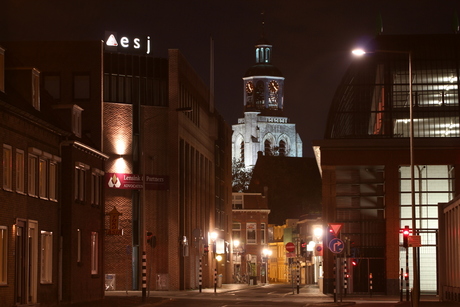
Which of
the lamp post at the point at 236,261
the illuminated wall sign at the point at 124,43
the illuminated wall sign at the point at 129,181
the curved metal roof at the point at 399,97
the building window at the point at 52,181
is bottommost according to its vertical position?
the lamp post at the point at 236,261

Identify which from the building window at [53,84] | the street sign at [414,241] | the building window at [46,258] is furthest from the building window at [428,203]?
the building window at [46,258]

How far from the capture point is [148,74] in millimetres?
65250

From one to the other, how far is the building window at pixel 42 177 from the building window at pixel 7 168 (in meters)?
3.57

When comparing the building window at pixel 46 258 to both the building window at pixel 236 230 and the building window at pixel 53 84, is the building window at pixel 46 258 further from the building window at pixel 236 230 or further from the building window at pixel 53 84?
the building window at pixel 236 230

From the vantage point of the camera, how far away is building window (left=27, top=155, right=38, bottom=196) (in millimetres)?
34719

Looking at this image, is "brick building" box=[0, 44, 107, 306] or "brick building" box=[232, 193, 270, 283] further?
"brick building" box=[232, 193, 270, 283]

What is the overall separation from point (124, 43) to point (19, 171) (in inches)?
1303

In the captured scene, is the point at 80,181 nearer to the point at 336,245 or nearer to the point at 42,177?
the point at 42,177

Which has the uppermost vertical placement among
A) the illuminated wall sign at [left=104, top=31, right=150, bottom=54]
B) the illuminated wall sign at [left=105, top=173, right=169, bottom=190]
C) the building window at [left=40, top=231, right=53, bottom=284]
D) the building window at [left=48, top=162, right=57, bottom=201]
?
the illuminated wall sign at [left=104, top=31, right=150, bottom=54]

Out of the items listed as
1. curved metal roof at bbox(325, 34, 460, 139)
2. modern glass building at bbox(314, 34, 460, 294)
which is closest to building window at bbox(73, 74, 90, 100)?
modern glass building at bbox(314, 34, 460, 294)

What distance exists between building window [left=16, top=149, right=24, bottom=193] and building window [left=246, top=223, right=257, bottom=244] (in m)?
87.4

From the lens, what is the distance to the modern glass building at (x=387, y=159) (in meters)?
56.1

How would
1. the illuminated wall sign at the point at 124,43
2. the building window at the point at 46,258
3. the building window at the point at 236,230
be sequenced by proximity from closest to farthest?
the building window at the point at 46,258 → the illuminated wall sign at the point at 124,43 → the building window at the point at 236,230

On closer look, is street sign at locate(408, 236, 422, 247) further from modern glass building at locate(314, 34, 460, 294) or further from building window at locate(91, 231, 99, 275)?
modern glass building at locate(314, 34, 460, 294)
